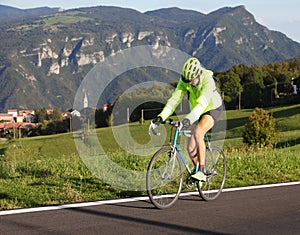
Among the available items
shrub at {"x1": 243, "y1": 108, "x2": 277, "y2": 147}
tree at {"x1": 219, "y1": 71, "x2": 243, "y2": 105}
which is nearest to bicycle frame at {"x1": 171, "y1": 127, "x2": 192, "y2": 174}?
shrub at {"x1": 243, "y1": 108, "x2": 277, "y2": 147}

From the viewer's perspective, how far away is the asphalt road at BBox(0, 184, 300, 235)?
5.53 m

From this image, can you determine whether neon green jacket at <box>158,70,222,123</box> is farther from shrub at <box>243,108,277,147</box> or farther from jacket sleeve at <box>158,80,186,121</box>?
shrub at <box>243,108,277,147</box>

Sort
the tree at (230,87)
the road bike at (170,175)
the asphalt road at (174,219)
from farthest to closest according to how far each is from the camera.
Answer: the tree at (230,87)
the road bike at (170,175)
the asphalt road at (174,219)

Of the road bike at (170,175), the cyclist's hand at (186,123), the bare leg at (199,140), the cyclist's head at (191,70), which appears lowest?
the road bike at (170,175)

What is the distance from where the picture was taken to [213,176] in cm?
791

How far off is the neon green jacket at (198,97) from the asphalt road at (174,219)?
47.6 inches

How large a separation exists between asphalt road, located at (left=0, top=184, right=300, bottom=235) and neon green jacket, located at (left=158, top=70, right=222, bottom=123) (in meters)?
1.21

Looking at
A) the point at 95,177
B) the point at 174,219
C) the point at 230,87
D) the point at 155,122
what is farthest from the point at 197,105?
the point at 230,87

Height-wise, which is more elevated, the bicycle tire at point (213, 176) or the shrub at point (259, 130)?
the bicycle tire at point (213, 176)

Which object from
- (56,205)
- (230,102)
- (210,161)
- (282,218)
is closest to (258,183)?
(210,161)

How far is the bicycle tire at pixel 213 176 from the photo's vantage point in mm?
7422

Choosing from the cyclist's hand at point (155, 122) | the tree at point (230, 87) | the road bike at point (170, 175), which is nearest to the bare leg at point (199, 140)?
the road bike at point (170, 175)

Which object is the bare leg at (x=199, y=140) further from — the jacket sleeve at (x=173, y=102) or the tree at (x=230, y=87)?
the tree at (x=230, y=87)

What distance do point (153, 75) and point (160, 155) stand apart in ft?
18.2
